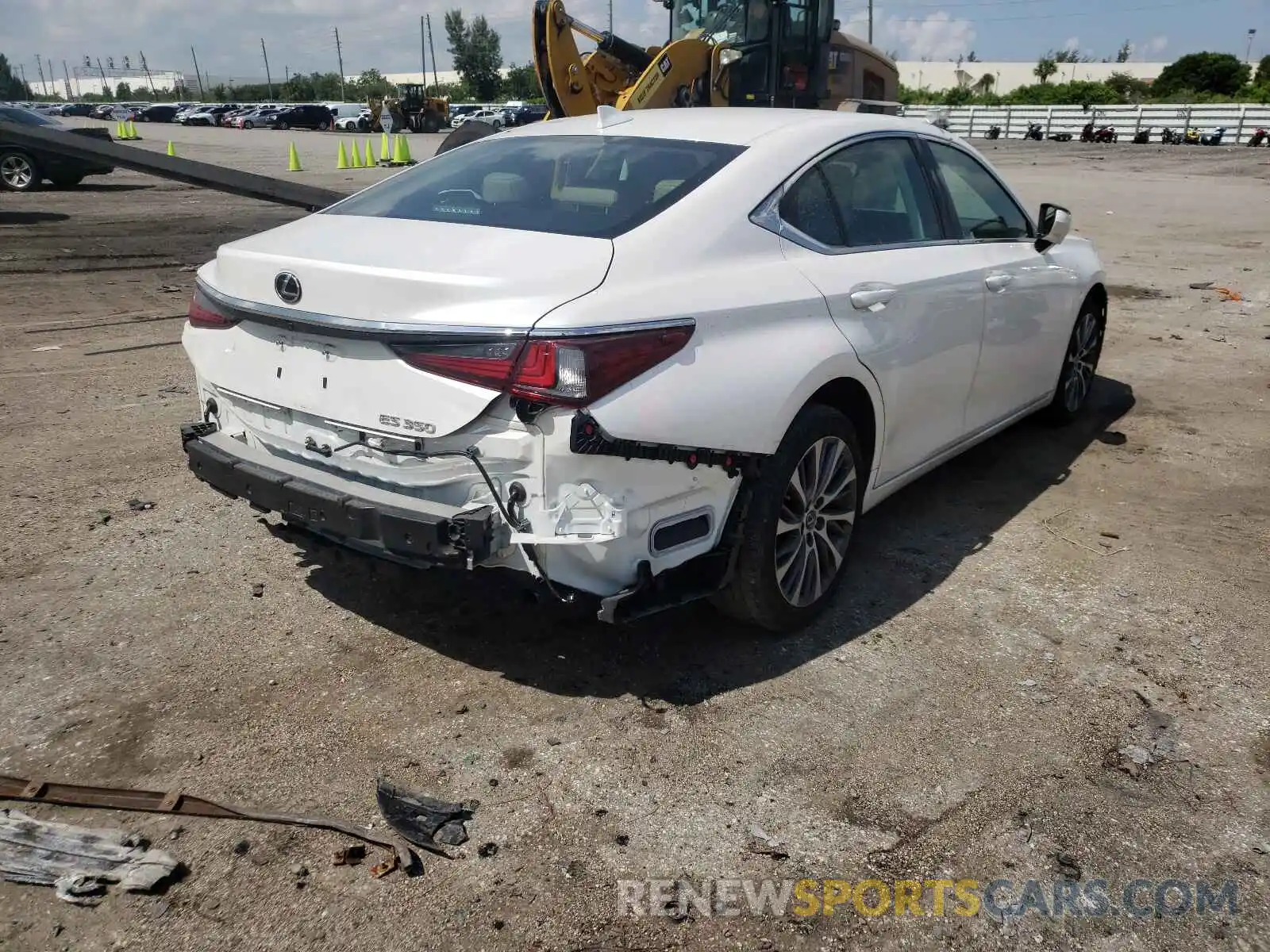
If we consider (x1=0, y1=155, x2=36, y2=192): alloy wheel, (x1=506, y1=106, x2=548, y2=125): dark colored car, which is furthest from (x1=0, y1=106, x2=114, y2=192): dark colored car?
(x1=506, y1=106, x2=548, y2=125): dark colored car

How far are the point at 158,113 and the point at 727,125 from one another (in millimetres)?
79733

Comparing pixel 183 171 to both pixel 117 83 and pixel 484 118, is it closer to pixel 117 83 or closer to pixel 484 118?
pixel 484 118

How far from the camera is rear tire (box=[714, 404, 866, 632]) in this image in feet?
10.6

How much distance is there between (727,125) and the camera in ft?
12.6

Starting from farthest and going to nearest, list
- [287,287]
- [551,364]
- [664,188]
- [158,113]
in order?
[158,113] < [664,188] < [287,287] < [551,364]

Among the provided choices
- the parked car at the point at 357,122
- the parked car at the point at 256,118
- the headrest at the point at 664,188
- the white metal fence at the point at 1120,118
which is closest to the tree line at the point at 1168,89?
the white metal fence at the point at 1120,118

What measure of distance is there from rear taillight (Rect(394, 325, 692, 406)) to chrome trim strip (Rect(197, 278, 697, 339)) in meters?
0.02

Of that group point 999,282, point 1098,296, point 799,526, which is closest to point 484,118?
point 1098,296

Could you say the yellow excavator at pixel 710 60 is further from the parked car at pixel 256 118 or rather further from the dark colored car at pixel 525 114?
the parked car at pixel 256 118

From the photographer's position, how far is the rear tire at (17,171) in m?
18.4

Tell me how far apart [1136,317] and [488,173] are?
723 cm

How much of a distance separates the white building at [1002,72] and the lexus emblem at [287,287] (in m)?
101

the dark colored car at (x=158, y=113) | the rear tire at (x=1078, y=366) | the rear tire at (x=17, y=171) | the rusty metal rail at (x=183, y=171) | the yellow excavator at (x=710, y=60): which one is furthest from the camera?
the dark colored car at (x=158, y=113)

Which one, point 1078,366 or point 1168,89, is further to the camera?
point 1168,89
